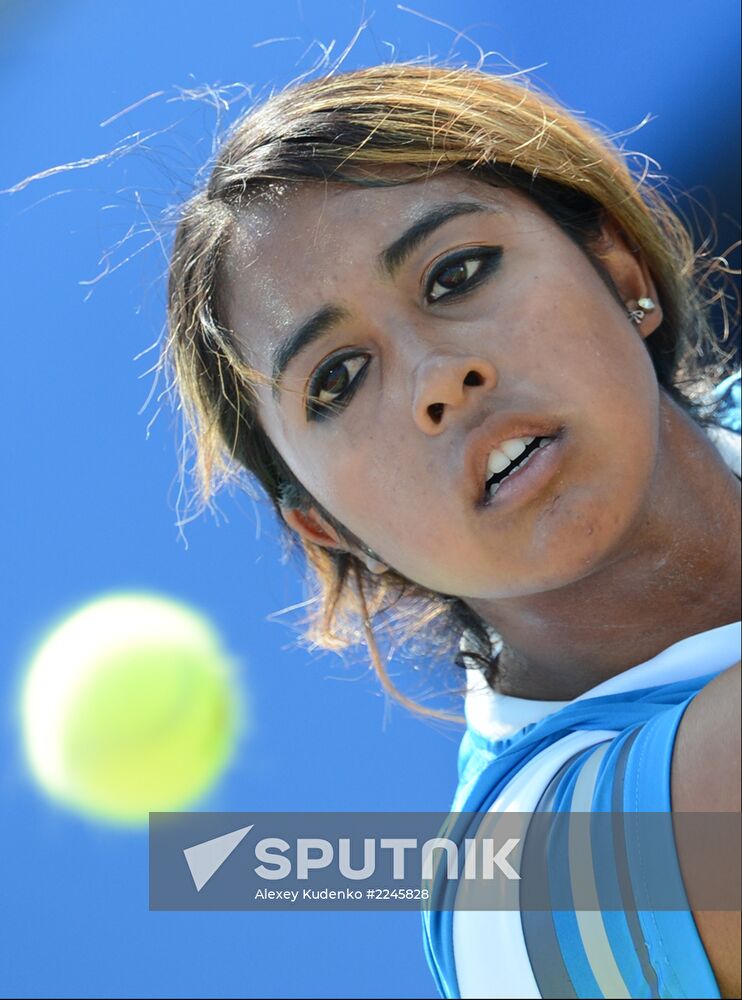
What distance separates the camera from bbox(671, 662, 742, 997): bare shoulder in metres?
0.82

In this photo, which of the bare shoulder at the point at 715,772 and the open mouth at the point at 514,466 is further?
the open mouth at the point at 514,466

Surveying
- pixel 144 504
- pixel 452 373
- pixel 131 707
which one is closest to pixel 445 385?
pixel 452 373

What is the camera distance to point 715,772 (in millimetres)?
835

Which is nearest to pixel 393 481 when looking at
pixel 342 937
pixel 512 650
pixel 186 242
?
pixel 512 650

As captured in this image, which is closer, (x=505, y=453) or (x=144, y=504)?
(x=505, y=453)

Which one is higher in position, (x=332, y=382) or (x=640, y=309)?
(x=640, y=309)

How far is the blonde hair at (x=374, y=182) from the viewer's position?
4.10ft

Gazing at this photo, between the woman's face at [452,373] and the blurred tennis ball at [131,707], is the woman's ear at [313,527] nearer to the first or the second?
the woman's face at [452,373]

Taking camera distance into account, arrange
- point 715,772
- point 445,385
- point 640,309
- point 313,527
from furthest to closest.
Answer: point 313,527
point 640,309
point 445,385
point 715,772

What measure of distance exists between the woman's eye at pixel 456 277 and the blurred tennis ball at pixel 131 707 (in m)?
0.72

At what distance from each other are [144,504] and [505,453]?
70 centimetres

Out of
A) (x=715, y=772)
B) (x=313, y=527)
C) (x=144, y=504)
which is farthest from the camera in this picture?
(x=144, y=504)

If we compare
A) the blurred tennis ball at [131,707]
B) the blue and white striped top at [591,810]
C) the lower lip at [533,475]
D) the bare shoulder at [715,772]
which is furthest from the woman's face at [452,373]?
the blurred tennis ball at [131,707]

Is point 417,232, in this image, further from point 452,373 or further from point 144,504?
point 144,504
